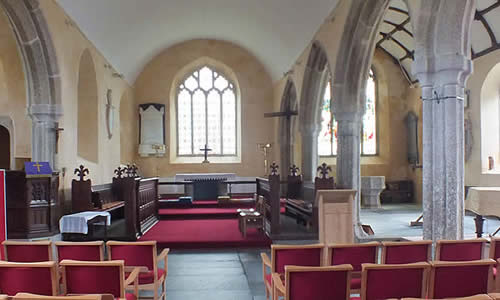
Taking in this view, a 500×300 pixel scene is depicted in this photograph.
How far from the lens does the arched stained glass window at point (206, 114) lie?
49.3 ft

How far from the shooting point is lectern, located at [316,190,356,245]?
4.75m

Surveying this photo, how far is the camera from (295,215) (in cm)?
893

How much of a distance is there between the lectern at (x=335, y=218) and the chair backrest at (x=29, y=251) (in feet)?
9.09

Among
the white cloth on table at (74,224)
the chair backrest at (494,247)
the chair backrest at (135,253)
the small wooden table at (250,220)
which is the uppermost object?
the chair backrest at (494,247)

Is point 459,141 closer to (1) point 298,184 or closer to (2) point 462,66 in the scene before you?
(2) point 462,66

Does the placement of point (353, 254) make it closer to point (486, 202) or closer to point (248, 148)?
point (486, 202)

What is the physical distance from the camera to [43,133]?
743 centimetres

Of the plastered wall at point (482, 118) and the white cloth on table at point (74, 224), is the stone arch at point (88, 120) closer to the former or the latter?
the white cloth on table at point (74, 224)

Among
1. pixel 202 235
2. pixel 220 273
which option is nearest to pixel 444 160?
pixel 220 273

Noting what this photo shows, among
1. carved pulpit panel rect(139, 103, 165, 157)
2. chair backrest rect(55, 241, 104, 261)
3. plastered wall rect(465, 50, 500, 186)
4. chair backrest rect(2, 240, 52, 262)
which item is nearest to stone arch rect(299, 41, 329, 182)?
plastered wall rect(465, 50, 500, 186)

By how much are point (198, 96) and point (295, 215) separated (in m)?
7.50

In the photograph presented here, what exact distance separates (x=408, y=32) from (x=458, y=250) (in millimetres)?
9986

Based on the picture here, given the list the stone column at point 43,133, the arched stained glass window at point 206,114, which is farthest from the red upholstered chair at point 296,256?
the arched stained glass window at point 206,114

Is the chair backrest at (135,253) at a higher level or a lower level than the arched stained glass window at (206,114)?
lower
